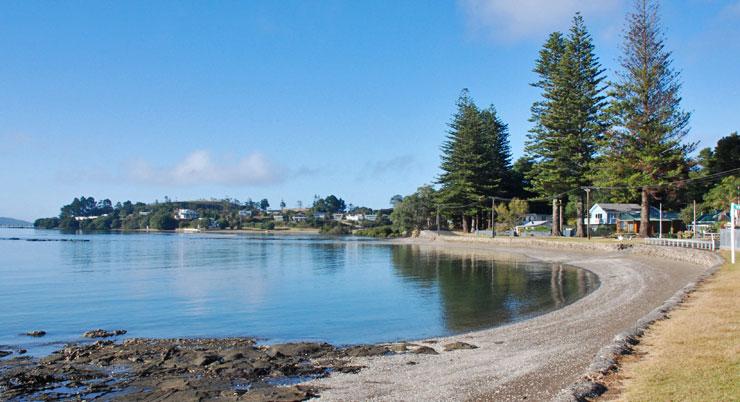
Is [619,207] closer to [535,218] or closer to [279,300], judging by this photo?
[535,218]

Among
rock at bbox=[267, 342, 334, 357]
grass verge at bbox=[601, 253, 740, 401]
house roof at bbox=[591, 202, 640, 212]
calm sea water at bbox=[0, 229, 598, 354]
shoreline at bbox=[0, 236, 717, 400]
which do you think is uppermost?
house roof at bbox=[591, 202, 640, 212]

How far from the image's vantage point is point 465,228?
3629 inches

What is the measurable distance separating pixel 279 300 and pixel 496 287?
11778 mm

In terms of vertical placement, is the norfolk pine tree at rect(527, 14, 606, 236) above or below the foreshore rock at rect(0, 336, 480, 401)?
above

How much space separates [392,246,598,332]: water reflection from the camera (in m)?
21.1

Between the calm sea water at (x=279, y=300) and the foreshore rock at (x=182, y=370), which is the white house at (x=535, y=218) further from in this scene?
the foreshore rock at (x=182, y=370)

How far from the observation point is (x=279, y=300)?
88.0 ft

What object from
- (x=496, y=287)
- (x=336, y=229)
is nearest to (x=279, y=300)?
(x=496, y=287)

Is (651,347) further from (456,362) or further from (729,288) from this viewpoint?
(729,288)

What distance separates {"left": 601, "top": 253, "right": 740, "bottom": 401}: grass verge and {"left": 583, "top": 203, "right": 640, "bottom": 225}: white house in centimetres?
6678

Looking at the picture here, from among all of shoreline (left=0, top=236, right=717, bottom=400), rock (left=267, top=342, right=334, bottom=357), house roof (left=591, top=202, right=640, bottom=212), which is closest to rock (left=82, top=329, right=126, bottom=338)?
shoreline (left=0, top=236, right=717, bottom=400)

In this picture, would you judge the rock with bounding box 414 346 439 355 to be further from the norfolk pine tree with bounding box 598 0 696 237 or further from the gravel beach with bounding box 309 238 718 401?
the norfolk pine tree with bounding box 598 0 696 237

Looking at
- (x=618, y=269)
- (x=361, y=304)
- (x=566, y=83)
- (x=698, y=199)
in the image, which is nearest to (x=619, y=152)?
(x=566, y=83)

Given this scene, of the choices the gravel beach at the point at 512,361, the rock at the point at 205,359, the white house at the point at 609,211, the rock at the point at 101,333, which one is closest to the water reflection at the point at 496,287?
the gravel beach at the point at 512,361
